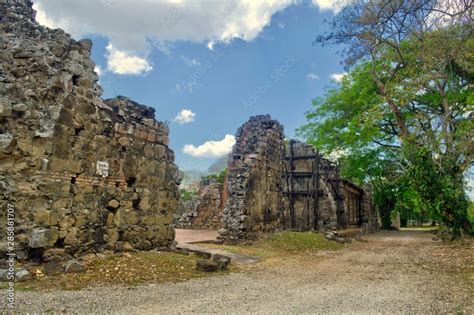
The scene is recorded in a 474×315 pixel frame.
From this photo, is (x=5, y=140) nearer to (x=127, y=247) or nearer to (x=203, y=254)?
(x=127, y=247)

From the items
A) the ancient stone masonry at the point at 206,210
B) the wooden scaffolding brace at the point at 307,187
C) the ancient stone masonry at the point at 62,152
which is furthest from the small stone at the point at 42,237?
the wooden scaffolding brace at the point at 307,187

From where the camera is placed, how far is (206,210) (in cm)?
2244

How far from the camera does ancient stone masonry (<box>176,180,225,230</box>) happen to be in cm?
2217

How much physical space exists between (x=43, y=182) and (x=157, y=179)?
10.7 feet

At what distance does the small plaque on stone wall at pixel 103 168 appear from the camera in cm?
792

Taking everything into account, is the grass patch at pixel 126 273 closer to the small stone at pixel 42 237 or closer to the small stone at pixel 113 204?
the small stone at pixel 42 237

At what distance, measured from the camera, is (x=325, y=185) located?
23.5m

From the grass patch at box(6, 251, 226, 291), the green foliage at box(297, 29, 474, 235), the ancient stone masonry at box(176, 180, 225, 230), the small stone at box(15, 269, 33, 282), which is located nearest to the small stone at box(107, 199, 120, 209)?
Answer: the grass patch at box(6, 251, 226, 291)

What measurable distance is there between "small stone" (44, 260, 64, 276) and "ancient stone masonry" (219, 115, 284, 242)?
25.1 feet

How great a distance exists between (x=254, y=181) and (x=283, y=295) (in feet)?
28.1

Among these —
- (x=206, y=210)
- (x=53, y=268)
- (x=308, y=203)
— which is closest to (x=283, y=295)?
(x=53, y=268)

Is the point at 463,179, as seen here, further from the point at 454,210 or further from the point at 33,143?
the point at 33,143

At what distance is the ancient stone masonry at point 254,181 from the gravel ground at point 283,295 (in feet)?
17.1

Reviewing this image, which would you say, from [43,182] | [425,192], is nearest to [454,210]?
[425,192]
